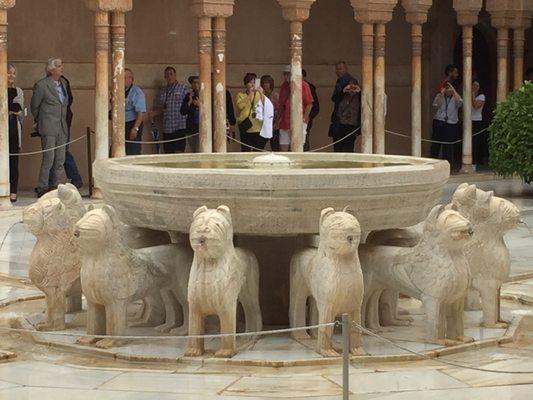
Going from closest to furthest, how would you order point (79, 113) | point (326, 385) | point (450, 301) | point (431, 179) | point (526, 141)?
point (326, 385), point (450, 301), point (431, 179), point (526, 141), point (79, 113)

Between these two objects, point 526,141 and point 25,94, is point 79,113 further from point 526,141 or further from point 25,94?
point 526,141

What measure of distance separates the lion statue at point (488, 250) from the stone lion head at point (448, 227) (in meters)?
0.83

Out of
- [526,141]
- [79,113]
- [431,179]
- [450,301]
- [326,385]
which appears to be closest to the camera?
[326,385]

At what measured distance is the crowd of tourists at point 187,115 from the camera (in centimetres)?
1781

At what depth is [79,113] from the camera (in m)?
20.7

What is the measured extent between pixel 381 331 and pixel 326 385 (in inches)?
65.3

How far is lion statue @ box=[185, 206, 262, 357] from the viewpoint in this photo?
27.8 ft

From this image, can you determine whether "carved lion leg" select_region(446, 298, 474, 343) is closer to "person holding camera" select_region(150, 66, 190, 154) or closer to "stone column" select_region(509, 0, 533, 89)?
"person holding camera" select_region(150, 66, 190, 154)

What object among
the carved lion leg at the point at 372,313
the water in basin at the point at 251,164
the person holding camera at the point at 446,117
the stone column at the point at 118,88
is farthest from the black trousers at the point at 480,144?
the carved lion leg at the point at 372,313

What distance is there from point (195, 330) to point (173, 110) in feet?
37.3

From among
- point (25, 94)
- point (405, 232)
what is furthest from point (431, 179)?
point (25, 94)

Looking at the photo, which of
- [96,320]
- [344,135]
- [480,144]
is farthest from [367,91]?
[96,320]

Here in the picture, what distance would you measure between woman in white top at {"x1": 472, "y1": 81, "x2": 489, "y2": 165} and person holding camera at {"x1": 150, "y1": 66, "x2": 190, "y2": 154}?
5026 mm

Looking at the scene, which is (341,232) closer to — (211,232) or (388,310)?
(211,232)
